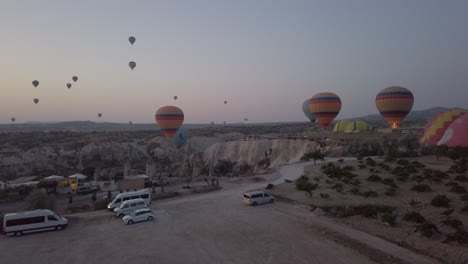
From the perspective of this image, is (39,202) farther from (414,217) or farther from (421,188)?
(421,188)

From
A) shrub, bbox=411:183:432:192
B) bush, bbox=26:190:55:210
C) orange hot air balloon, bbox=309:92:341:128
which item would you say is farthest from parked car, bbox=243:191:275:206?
orange hot air balloon, bbox=309:92:341:128

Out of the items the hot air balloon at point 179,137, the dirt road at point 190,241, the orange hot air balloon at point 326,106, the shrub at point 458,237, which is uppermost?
the orange hot air balloon at point 326,106

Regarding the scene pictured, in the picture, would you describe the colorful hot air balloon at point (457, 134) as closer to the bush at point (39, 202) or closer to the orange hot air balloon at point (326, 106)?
the orange hot air balloon at point (326, 106)

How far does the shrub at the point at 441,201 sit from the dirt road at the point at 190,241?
863 centimetres

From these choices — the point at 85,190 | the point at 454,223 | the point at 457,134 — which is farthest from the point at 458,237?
the point at 85,190

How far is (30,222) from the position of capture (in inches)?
819

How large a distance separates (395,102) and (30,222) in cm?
4268

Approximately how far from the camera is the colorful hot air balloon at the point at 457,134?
35750 millimetres

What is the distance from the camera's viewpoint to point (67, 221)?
73.6 feet

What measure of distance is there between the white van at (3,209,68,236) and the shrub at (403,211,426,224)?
20.8 meters

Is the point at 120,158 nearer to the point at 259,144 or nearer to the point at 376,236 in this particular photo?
the point at 259,144

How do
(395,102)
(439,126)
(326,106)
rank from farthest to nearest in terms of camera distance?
(326,106)
(395,102)
(439,126)

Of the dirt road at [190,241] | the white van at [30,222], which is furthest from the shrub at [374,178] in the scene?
the white van at [30,222]

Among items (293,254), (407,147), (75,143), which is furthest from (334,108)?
(75,143)
